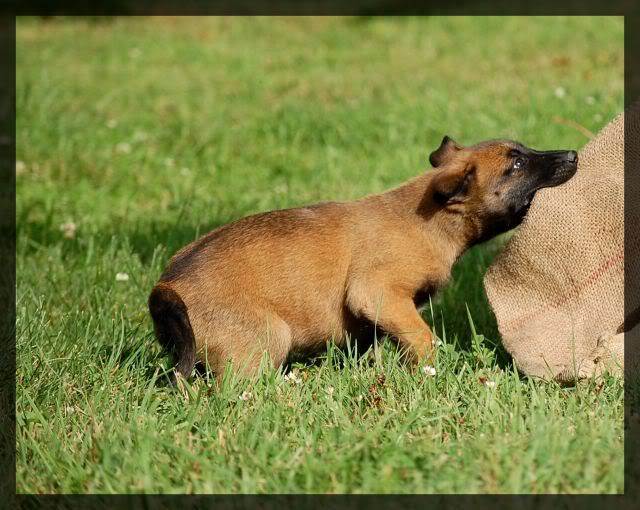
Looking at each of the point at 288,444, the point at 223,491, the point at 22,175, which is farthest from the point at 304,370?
the point at 22,175

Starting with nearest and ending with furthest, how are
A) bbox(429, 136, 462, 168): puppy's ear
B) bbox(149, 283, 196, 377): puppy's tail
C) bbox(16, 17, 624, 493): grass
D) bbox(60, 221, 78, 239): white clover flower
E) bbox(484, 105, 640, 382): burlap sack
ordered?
bbox(16, 17, 624, 493): grass
bbox(149, 283, 196, 377): puppy's tail
bbox(484, 105, 640, 382): burlap sack
bbox(429, 136, 462, 168): puppy's ear
bbox(60, 221, 78, 239): white clover flower

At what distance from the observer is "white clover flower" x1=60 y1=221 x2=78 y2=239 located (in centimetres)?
633

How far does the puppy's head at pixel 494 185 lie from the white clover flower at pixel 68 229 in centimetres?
274

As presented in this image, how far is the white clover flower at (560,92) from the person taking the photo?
813cm

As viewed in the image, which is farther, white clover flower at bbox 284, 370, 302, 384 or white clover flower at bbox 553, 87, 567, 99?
white clover flower at bbox 553, 87, 567, 99

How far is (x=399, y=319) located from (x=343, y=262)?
1.19 ft

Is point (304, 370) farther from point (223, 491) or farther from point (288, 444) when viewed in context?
point (223, 491)

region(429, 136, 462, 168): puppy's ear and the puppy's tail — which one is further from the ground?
region(429, 136, 462, 168): puppy's ear

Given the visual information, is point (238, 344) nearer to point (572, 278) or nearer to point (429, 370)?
point (429, 370)

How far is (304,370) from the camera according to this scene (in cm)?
450

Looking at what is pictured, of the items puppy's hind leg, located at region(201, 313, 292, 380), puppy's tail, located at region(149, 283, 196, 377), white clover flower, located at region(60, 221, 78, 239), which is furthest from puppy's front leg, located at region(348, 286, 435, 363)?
white clover flower, located at region(60, 221, 78, 239)

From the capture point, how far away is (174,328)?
12.9ft

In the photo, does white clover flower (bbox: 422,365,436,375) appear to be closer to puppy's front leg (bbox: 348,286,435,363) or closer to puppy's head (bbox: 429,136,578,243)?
puppy's front leg (bbox: 348,286,435,363)

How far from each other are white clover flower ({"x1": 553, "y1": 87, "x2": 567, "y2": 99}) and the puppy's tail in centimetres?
494
